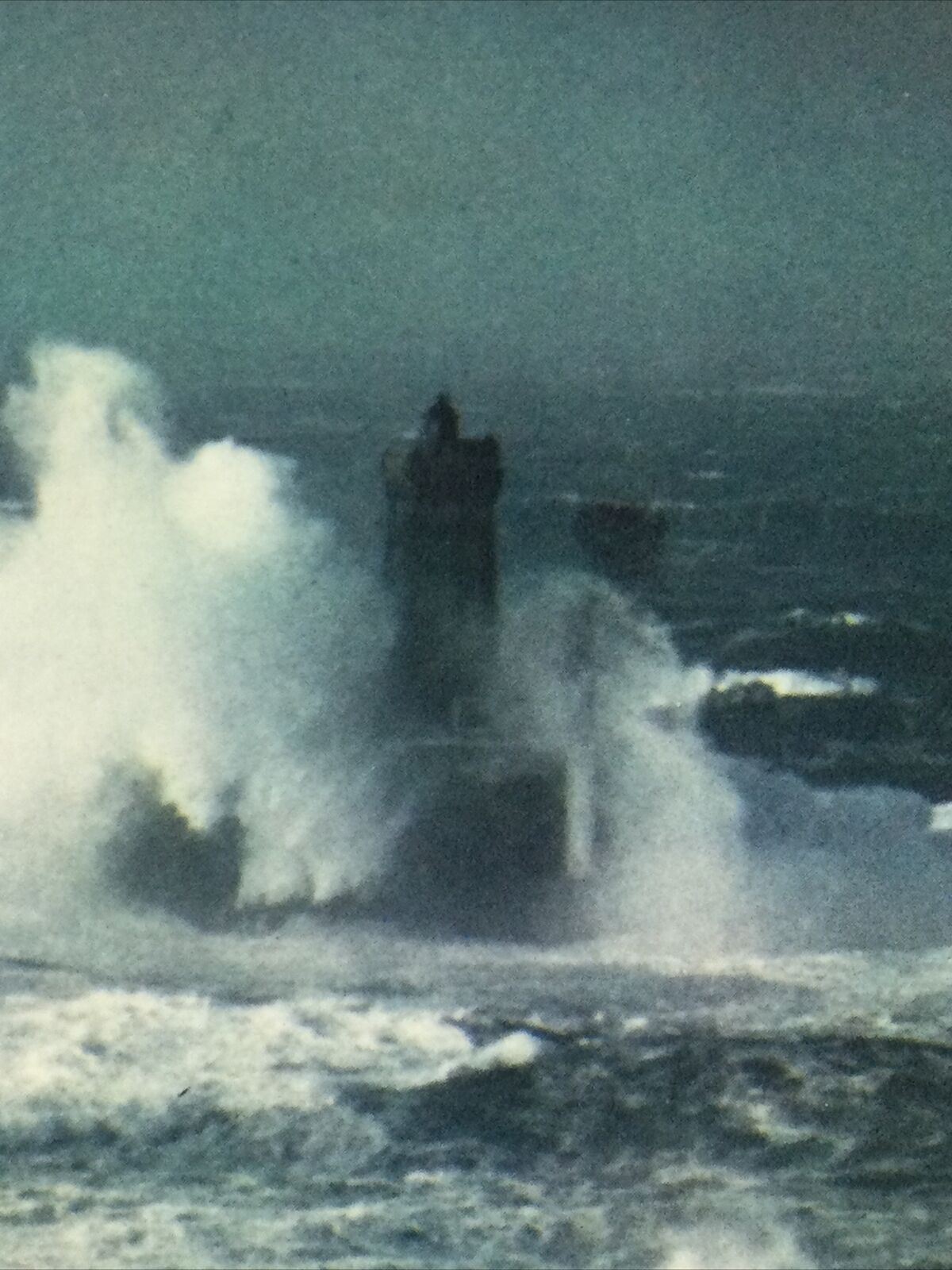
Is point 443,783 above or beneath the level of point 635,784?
beneath

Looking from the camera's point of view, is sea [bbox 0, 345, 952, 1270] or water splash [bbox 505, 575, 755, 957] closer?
sea [bbox 0, 345, 952, 1270]

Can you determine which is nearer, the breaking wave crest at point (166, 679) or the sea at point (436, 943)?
the sea at point (436, 943)

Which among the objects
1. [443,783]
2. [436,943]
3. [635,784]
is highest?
[635,784]

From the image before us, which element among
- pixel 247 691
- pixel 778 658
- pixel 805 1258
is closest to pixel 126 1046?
pixel 805 1258

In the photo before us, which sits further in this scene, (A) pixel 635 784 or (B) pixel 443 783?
(A) pixel 635 784

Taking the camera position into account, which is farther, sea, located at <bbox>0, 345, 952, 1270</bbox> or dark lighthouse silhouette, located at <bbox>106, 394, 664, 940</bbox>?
dark lighthouse silhouette, located at <bbox>106, 394, 664, 940</bbox>

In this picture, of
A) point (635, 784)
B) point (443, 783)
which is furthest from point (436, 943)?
point (635, 784)

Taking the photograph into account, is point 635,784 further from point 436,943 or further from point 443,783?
point 436,943

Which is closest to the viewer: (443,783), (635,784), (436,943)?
(436,943)
